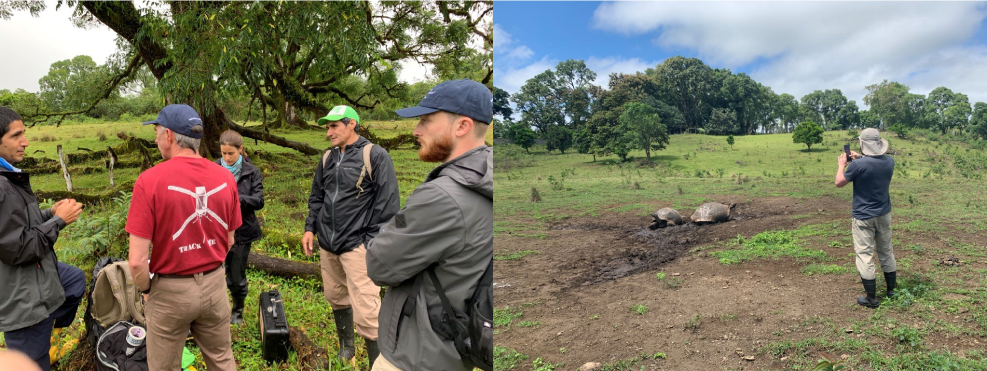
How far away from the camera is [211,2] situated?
651 centimetres

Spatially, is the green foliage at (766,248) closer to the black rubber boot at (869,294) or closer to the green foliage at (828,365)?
the black rubber boot at (869,294)

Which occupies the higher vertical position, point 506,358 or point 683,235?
point 683,235

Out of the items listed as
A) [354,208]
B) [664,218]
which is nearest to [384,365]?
[354,208]

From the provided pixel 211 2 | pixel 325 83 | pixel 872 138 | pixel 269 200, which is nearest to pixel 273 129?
pixel 325 83

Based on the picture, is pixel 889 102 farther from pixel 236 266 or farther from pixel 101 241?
pixel 101 241

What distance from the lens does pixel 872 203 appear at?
3.17 metres

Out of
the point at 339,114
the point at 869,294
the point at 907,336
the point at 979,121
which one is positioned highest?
the point at 339,114

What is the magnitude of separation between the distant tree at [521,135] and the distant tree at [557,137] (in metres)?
0.17

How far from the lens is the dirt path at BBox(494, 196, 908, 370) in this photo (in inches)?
117

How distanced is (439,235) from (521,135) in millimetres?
2152

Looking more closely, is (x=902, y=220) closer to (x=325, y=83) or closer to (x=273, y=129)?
(x=325, y=83)

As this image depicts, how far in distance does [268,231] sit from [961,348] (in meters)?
6.38

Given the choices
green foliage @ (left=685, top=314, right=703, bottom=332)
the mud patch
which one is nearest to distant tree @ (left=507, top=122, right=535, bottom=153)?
the mud patch

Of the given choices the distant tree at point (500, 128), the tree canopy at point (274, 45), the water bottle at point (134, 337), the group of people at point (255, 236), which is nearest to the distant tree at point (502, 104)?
the distant tree at point (500, 128)
